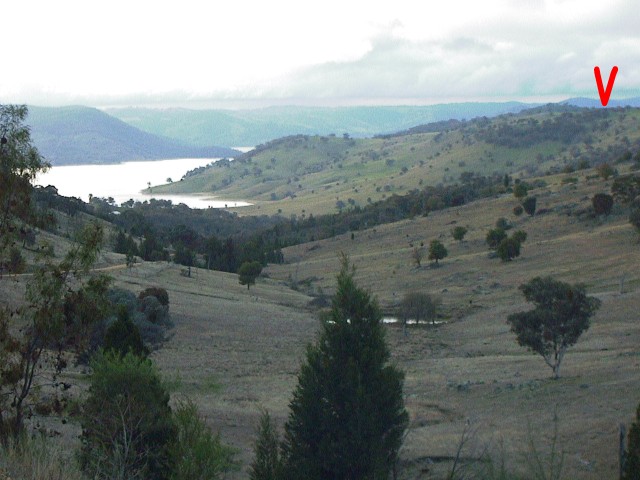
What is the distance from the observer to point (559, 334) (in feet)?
102

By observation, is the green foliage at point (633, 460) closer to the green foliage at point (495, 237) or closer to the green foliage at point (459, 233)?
the green foliage at point (495, 237)

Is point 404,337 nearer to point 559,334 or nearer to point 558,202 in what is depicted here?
point 559,334

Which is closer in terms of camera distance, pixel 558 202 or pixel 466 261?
pixel 466 261

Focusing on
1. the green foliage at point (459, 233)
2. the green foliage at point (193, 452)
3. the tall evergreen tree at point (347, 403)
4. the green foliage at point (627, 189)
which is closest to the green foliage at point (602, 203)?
the green foliage at point (627, 189)

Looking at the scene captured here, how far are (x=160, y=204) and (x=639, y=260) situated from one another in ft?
467

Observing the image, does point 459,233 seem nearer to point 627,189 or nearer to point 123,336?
point 627,189

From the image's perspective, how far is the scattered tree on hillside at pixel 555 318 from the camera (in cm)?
3070

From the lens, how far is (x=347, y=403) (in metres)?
17.1

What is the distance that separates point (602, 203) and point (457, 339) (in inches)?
1358

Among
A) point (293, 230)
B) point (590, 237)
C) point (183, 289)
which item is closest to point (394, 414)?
point (183, 289)

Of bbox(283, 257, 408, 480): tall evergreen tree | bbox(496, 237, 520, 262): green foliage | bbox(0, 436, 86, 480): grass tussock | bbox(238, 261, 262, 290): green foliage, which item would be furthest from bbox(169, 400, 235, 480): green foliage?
bbox(496, 237, 520, 262): green foliage

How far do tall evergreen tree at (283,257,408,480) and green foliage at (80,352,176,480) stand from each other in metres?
3.19

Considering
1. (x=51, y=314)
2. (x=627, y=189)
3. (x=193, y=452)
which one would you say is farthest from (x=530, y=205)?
(x=193, y=452)

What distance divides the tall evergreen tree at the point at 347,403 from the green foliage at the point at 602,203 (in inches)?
2514
